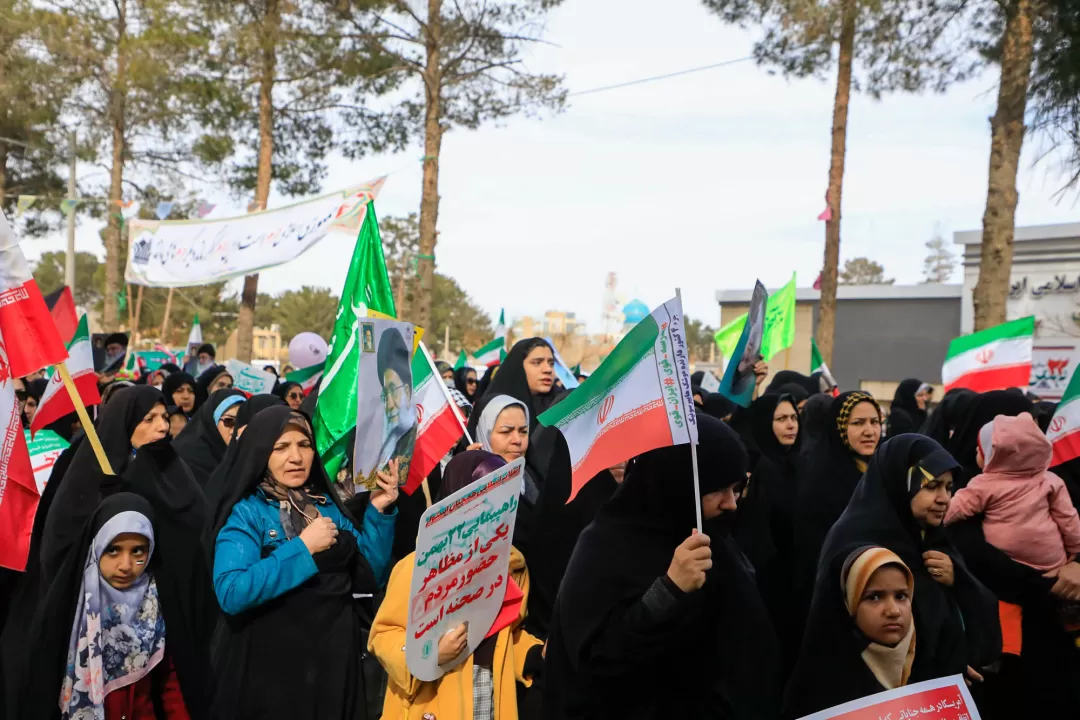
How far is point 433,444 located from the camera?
5.09 m

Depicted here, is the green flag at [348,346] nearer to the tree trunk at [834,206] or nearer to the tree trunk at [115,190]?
the tree trunk at [834,206]

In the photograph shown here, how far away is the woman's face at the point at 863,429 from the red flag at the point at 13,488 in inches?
138

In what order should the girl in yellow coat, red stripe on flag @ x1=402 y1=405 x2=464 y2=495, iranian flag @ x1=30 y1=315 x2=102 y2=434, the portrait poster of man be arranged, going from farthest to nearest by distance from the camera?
iranian flag @ x1=30 y1=315 x2=102 y2=434 → red stripe on flag @ x1=402 y1=405 x2=464 y2=495 → the portrait poster of man → the girl in yellow coat

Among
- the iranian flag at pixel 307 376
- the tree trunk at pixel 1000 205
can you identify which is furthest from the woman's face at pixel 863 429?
the tree trunk at pixel 1000 205

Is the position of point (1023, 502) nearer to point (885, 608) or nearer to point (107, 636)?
point (885, 608)

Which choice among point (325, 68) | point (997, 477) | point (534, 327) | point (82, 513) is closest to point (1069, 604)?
point (997, 477)

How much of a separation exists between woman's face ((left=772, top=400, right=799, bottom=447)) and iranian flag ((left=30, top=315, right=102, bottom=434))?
374 cm

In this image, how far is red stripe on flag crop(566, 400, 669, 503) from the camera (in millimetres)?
2742

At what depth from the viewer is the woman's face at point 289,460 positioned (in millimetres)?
3441

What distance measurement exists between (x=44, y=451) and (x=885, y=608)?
15.6ft

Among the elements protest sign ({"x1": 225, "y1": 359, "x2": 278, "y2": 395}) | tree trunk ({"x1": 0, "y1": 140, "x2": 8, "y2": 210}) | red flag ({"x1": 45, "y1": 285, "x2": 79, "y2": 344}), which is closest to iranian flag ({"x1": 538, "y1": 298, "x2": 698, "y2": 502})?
protest sign ({"x1": 225, "y1": 359, "x2": 278, "y2": 395})

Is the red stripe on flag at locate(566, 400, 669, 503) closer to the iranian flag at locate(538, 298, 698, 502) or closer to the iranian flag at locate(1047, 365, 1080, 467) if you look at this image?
the iranian flag at locate(538, 298, 698, 502)

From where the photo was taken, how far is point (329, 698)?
335cm

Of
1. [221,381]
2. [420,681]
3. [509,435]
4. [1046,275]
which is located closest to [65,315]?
[221,381]
